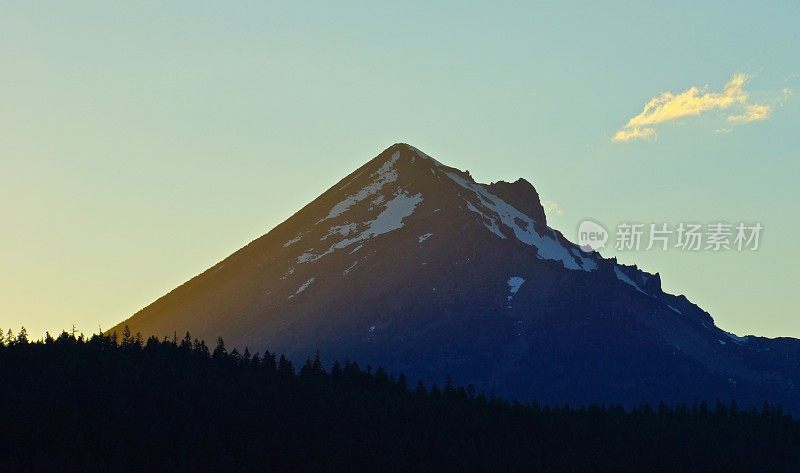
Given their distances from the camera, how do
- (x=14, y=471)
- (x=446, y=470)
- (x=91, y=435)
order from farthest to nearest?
(x=446, y=470)
(x=91, y=435)
(x=14, y=471)

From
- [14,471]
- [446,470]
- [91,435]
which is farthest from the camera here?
[446,470]

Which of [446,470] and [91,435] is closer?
[91,435]

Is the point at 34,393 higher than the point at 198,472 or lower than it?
higher

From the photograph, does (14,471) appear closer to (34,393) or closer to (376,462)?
(34,393)

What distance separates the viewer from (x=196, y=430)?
19088cm

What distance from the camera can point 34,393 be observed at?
194m

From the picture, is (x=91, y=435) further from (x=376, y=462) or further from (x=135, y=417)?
(x=376, y=462)

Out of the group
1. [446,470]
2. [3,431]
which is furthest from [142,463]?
[446,470]

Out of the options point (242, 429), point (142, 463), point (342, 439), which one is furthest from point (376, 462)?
point (142, 463)

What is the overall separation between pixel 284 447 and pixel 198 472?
16049 mm

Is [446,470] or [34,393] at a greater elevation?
[34,393]

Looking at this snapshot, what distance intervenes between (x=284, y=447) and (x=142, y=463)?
21.2 meters

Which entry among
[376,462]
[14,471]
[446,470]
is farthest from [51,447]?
[446,470]

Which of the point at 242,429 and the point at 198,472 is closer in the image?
the point at 198,472
